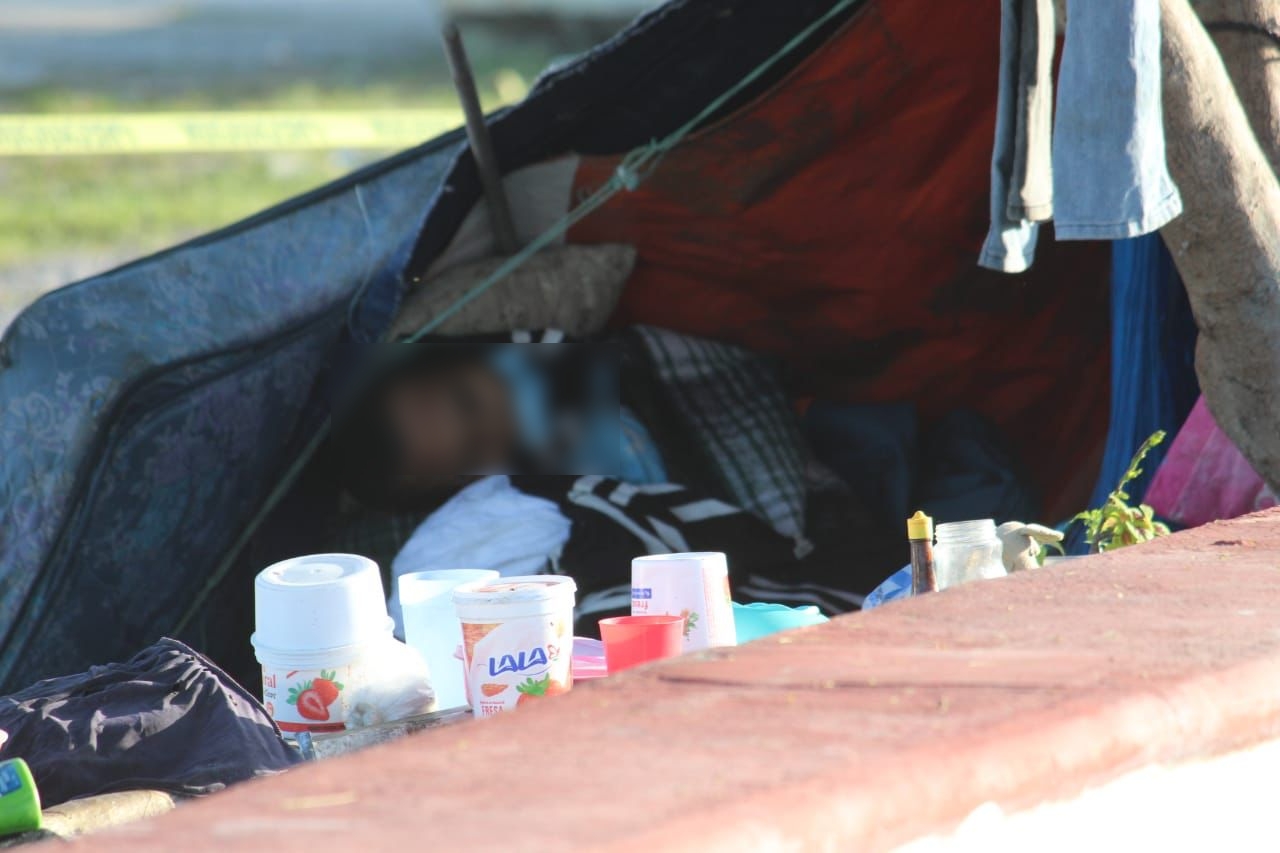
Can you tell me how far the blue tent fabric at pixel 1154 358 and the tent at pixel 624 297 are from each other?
0.60m

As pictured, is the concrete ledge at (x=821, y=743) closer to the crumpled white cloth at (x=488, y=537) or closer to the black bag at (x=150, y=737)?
the black bag at (x=150, y=737)

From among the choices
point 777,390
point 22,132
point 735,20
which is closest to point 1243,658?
point 735,20

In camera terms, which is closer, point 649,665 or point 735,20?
point 649,665

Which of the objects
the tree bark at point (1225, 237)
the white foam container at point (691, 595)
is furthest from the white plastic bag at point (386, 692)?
the tree bark at point (1225, 237)

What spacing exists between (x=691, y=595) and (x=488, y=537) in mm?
1474

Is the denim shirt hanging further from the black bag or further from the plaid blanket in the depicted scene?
the plaid blanket

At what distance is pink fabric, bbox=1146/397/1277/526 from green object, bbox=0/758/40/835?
2.19 m

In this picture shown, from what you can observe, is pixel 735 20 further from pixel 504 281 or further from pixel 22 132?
pixel 22 132

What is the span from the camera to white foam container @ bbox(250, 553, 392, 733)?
5.21 feet

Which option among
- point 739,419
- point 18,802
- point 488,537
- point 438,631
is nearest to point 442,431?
point 488,537

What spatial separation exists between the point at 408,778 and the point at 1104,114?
1542 mm

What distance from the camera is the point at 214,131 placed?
11438 mm

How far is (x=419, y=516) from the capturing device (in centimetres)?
344

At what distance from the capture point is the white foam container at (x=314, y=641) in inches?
62.5
